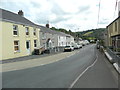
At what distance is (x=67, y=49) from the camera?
33531mm

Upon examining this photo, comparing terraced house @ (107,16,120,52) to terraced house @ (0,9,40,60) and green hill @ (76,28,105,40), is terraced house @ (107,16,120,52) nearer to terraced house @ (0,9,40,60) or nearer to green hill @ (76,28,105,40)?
terraced house @ (0,9,40,60)

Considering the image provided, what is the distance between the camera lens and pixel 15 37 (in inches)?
818

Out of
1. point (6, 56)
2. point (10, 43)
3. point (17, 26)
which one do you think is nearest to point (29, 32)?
point (17, 26)

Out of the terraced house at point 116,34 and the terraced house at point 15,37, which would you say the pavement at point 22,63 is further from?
the terraced house at point 116,34

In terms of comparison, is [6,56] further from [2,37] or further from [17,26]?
[17,26]

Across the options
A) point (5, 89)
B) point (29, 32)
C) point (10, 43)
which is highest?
point (29, 32)

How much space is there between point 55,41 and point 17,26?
2369 cm

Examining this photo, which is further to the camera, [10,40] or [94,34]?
[94,34]

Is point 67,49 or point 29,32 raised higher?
point 29,32

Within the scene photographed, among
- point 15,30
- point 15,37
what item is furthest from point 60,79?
point 15,30

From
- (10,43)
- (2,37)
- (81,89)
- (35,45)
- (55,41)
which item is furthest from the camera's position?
(55,41)

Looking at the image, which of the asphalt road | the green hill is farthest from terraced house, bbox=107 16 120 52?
the green hill

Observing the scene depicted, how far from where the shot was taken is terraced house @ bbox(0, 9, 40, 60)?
60.8 ft

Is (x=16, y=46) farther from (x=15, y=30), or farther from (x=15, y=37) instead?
(x=15, y=30)
